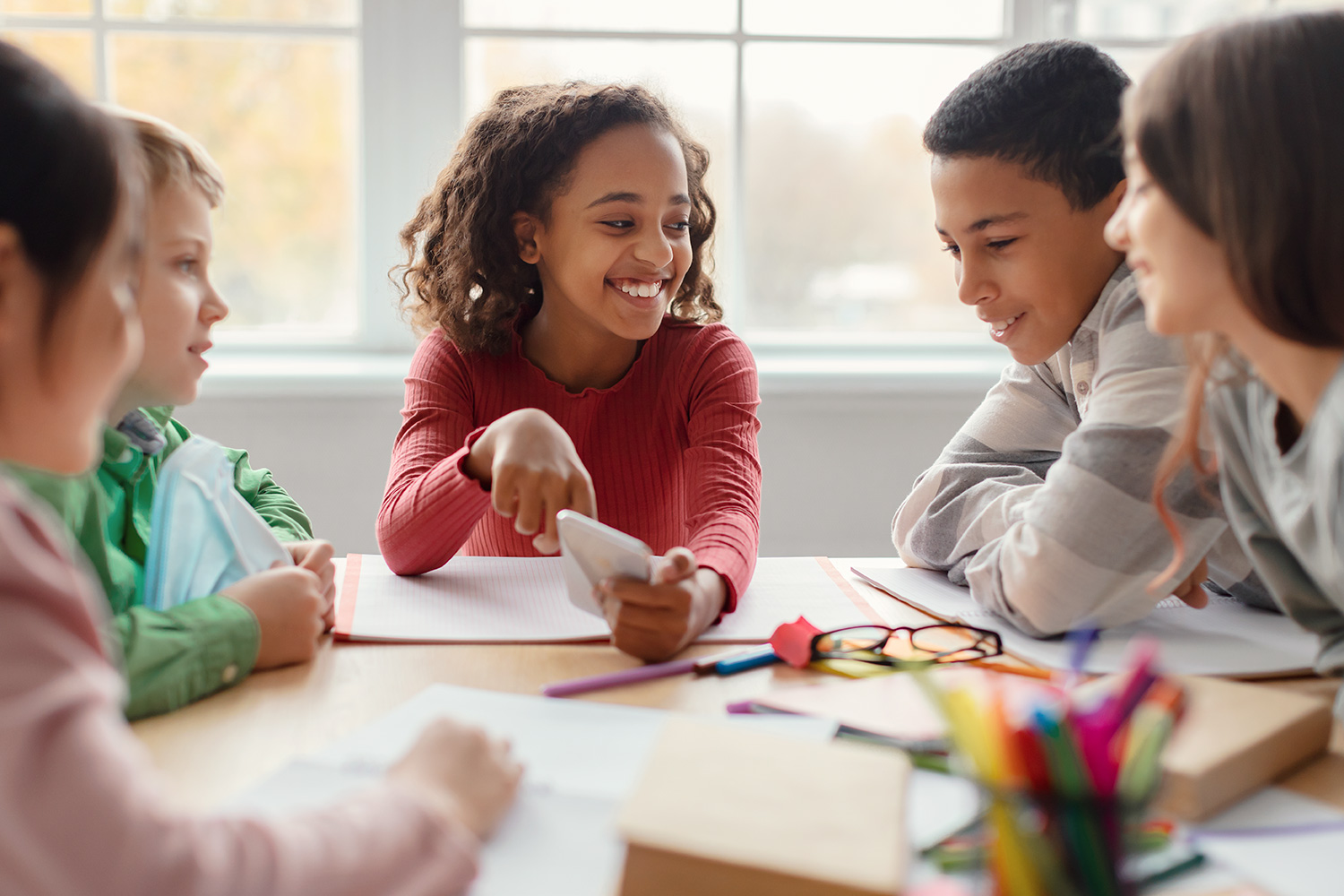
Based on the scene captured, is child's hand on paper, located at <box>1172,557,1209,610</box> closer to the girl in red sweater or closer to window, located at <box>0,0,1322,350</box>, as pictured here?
the girl in red sweater

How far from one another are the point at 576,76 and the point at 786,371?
729mm

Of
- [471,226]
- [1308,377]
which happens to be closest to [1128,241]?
[1308,377]

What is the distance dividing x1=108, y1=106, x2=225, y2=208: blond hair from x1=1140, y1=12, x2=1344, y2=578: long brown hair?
75cm

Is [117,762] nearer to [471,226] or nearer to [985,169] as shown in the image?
[985,169]

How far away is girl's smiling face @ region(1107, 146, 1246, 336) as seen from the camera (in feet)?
2.37

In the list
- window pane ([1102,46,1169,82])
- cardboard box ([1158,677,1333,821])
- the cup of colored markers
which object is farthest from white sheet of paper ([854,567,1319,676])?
window pane ([1102,46,1169,82])

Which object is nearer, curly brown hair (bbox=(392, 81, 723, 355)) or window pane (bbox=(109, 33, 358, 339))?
curly brown hair (bbox=(392, 81, 723, 355))

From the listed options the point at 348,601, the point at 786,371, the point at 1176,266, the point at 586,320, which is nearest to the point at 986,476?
the point at 1176,266

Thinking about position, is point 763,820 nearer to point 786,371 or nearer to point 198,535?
point 198,535

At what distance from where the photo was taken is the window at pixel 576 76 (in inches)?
87.1

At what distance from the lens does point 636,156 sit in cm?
131

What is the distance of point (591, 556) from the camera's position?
86 cm

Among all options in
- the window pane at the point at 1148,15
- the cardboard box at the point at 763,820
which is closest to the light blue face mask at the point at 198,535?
the cardboard box at the point at 763,820

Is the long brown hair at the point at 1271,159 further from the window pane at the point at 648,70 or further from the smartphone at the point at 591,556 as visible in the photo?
the window pane at the point at 648,70
